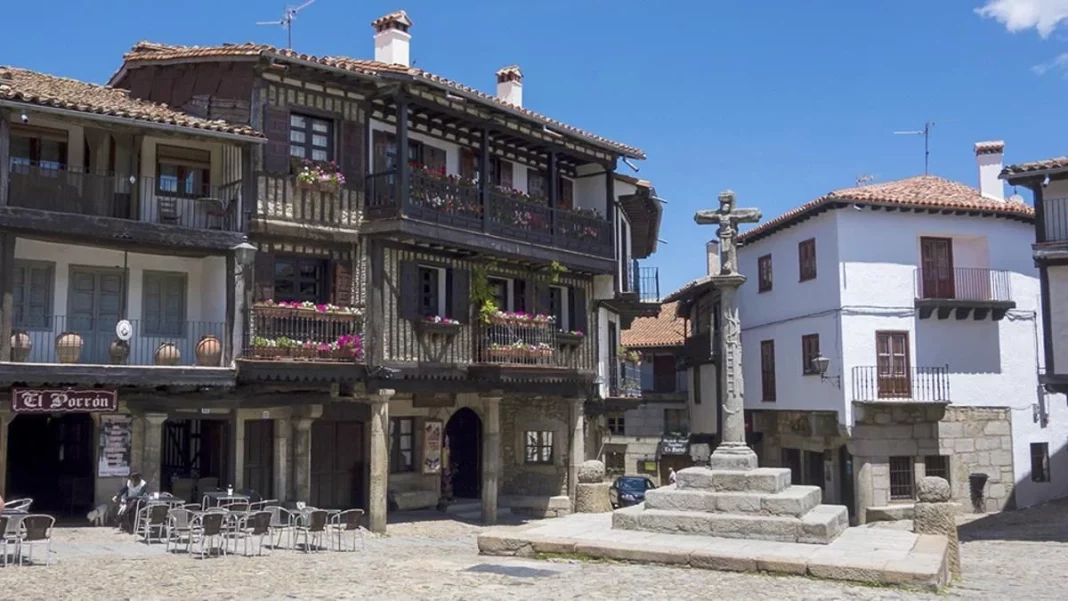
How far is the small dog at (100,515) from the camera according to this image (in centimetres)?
1941

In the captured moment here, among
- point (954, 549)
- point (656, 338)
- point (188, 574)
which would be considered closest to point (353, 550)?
point (188, 574)

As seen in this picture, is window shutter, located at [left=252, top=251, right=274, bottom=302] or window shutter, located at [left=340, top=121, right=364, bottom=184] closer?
window shutter, located at [left=252, top=251, right=274, bottom=302]

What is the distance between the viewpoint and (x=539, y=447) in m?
28.0

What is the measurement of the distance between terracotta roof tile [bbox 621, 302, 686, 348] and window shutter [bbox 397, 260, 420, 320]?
22296 millimetres

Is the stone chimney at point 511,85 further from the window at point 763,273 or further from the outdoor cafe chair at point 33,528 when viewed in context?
the outdoor cafe chair at point 33,528

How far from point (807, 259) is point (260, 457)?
55.8 feet

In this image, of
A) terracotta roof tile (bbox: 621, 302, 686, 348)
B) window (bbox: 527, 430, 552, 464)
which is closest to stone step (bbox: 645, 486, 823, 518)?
window (bbox: 527, 430, 552, 464)

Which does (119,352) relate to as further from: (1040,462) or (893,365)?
(1040,462)

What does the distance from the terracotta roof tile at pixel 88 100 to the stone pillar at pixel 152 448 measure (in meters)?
5.59

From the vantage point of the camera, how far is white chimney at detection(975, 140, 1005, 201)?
31625 mm

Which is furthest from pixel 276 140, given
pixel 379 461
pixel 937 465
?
pixel 937 465

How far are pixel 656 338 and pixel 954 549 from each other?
99.9 ft

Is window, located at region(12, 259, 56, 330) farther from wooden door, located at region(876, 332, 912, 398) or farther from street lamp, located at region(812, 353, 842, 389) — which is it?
Answer: wooden door, located at region(876, 332, 912, 398)

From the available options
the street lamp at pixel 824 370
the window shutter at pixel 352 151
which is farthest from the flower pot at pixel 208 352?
the street lamp at pixel 824 370
